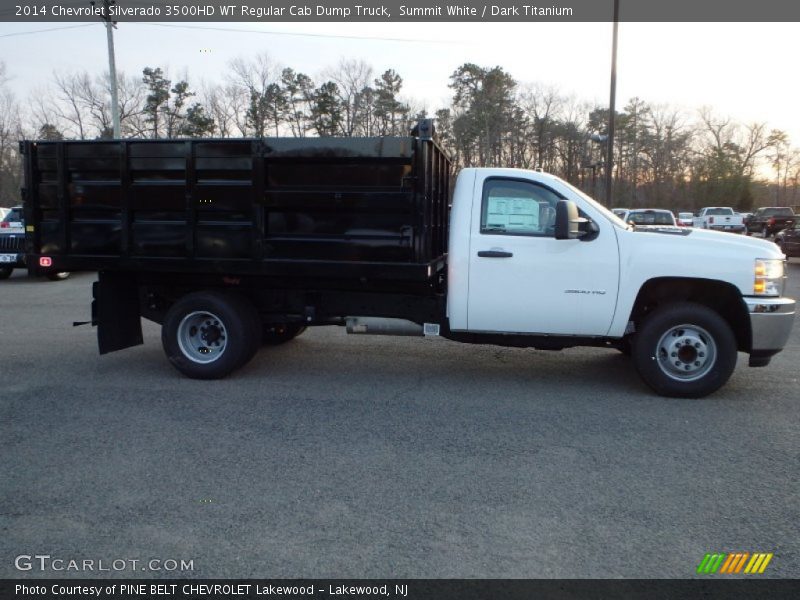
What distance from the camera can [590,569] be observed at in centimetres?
327

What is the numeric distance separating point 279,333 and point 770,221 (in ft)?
114

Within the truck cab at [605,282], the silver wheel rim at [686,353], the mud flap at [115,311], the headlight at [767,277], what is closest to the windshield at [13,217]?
the mud flap at [115,311]

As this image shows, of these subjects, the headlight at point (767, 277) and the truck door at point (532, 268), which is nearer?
the headlight at point (767, 277)

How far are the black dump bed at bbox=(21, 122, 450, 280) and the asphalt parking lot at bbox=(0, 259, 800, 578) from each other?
1.28 metres

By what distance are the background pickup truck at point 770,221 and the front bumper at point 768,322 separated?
31.4 meters

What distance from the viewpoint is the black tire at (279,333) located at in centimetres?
780

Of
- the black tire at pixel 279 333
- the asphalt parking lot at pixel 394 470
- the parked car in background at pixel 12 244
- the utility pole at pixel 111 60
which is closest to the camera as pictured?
the asphalt parking lot at pixel 394 470

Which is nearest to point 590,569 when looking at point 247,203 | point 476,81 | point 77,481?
point 77,481

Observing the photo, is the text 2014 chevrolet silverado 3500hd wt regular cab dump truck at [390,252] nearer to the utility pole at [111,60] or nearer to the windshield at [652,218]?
the windshield at [652,218]

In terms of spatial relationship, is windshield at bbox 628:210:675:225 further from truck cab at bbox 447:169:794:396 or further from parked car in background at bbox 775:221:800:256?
truck cab at bbox 447:169:794:396

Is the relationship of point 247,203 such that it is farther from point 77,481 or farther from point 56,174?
point 77,481

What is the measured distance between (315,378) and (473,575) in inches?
159

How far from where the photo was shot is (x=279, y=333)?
8266 millimetres
